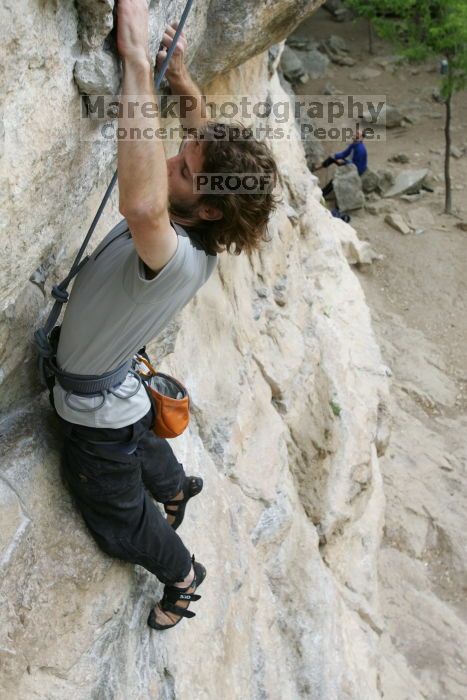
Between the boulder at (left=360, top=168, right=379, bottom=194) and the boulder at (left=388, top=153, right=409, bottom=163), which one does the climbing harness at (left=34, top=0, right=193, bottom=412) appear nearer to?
the boulder at (left=360, top=168, right=379, bottom=194)

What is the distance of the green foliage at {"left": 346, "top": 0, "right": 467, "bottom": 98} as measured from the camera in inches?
446

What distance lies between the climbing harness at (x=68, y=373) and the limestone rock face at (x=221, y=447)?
0.33 feet

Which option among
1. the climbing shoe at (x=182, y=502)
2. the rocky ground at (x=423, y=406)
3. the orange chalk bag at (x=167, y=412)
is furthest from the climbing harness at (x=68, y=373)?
the rocky ground at (x=423, y=406)

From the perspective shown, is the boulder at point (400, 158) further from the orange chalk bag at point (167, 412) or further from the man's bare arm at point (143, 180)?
the man's bare arm at point (143, 180)

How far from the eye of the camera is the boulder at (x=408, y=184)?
1316 centimetres

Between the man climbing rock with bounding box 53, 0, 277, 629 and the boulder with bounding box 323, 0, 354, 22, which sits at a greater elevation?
the man climbing rock with bounding box 53, 0, 277, 629

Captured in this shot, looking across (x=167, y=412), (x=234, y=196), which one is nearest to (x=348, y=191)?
(x=167, y=412)

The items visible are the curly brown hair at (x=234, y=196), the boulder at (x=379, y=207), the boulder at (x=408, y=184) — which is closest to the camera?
the curly brown hair at (x=234, y=196)

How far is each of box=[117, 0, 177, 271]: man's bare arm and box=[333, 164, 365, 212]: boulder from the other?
1077cm

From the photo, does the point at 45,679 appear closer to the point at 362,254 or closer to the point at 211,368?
the point at 211,368

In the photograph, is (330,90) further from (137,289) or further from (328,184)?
(137,289)

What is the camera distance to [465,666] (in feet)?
19.3

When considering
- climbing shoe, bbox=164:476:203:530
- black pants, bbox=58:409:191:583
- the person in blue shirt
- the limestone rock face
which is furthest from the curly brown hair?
the person in blue shirt

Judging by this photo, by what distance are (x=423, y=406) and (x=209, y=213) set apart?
274 inches
